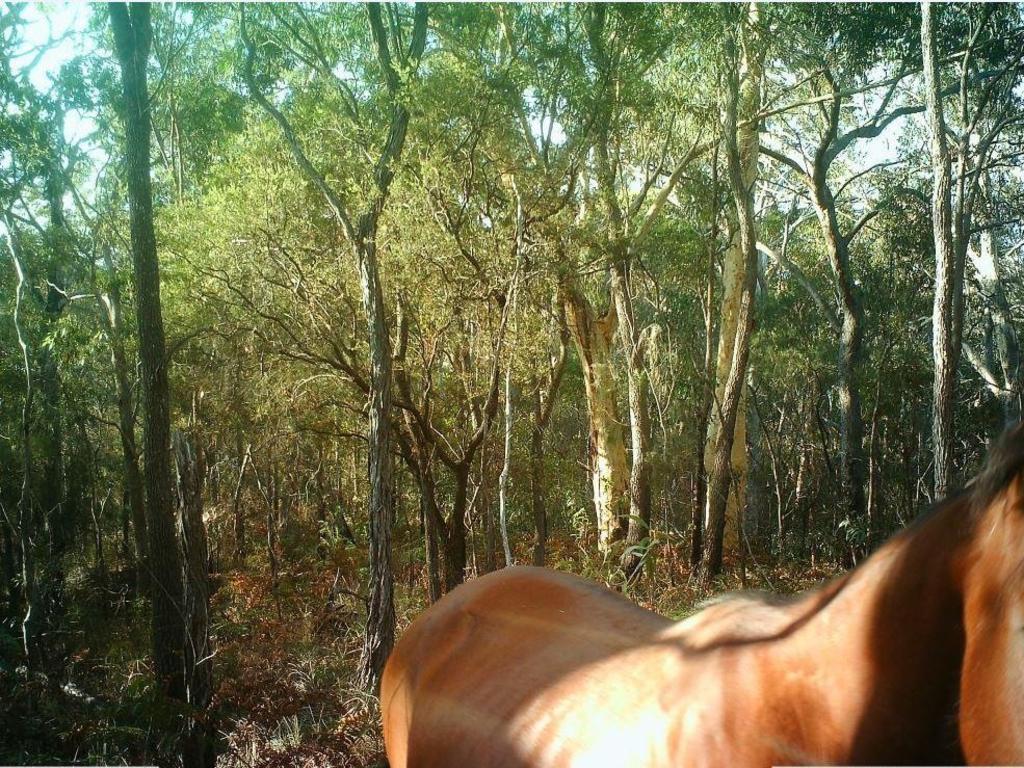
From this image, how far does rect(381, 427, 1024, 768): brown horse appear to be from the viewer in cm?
101

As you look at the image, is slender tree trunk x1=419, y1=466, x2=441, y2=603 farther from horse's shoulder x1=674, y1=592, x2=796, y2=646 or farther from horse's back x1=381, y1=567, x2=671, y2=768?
horse's shoulder x1=674, y1=592, x2=796, y2=646

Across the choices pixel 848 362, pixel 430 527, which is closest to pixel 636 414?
pixel 430 527

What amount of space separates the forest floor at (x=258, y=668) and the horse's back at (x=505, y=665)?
2.55 meters

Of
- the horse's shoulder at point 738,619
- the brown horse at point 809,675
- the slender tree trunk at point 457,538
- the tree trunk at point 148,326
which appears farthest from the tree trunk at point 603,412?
the horse's shoulder at point 738,619

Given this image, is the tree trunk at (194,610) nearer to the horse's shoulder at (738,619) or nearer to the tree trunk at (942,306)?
the horse's shoulder at (738,619)

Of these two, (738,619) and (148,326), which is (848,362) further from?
(738,619)

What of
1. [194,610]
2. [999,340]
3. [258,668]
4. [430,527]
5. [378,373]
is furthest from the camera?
[999,340]

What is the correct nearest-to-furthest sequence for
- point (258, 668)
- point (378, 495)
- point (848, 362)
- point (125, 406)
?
point (378, 495) < point (258, 668) < point (125, 406) < point (848, 362)

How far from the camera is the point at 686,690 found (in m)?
1.47

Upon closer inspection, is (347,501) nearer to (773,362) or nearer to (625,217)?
(625,217)

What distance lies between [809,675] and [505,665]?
1.09 metres

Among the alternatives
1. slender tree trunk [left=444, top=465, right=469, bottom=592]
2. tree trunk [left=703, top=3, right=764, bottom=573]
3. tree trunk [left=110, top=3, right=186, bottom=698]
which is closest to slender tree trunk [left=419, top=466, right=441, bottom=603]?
slender tree trunk [left=444, top=465, right=469, bottom=592]

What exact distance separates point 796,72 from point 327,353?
10.8m

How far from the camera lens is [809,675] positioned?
1250 millimetres
